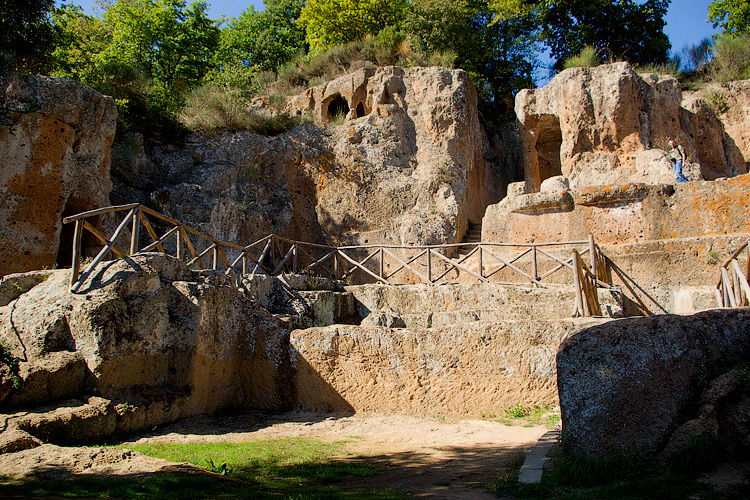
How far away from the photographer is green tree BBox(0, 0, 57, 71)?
8.41 m

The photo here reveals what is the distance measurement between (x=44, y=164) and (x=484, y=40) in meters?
14.5

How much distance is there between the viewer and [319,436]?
5887 mm

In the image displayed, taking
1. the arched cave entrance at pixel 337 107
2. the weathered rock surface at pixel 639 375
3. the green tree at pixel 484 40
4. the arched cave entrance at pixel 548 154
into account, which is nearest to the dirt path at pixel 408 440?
the weathered rock surface at pixel 639 375

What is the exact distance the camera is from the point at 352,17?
19516 millimetres

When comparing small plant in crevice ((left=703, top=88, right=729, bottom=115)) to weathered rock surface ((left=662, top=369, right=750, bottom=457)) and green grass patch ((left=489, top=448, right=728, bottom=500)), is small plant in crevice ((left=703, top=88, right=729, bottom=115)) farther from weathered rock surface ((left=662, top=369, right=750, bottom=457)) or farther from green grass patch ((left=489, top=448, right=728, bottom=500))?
green grass patch ((left=489, top=448, right=728, bottom=500))

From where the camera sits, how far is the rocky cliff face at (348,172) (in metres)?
13.4

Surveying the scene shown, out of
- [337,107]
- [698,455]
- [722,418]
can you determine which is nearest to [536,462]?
[698,455]

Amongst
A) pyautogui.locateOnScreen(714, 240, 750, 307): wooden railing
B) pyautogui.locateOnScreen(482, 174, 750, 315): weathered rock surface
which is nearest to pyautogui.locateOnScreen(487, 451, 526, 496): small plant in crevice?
pyautogui.locateOnScreen(714, 240, 750, 307): wooden railing

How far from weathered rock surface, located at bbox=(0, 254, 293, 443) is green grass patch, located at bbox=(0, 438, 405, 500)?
75 cm

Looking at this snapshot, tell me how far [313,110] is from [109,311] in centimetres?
1169

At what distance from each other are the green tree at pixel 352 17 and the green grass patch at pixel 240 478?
16.8 m

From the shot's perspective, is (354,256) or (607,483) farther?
(354,256)

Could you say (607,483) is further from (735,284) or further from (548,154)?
(548,154)

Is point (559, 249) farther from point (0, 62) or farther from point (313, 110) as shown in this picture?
point (0, 62)
